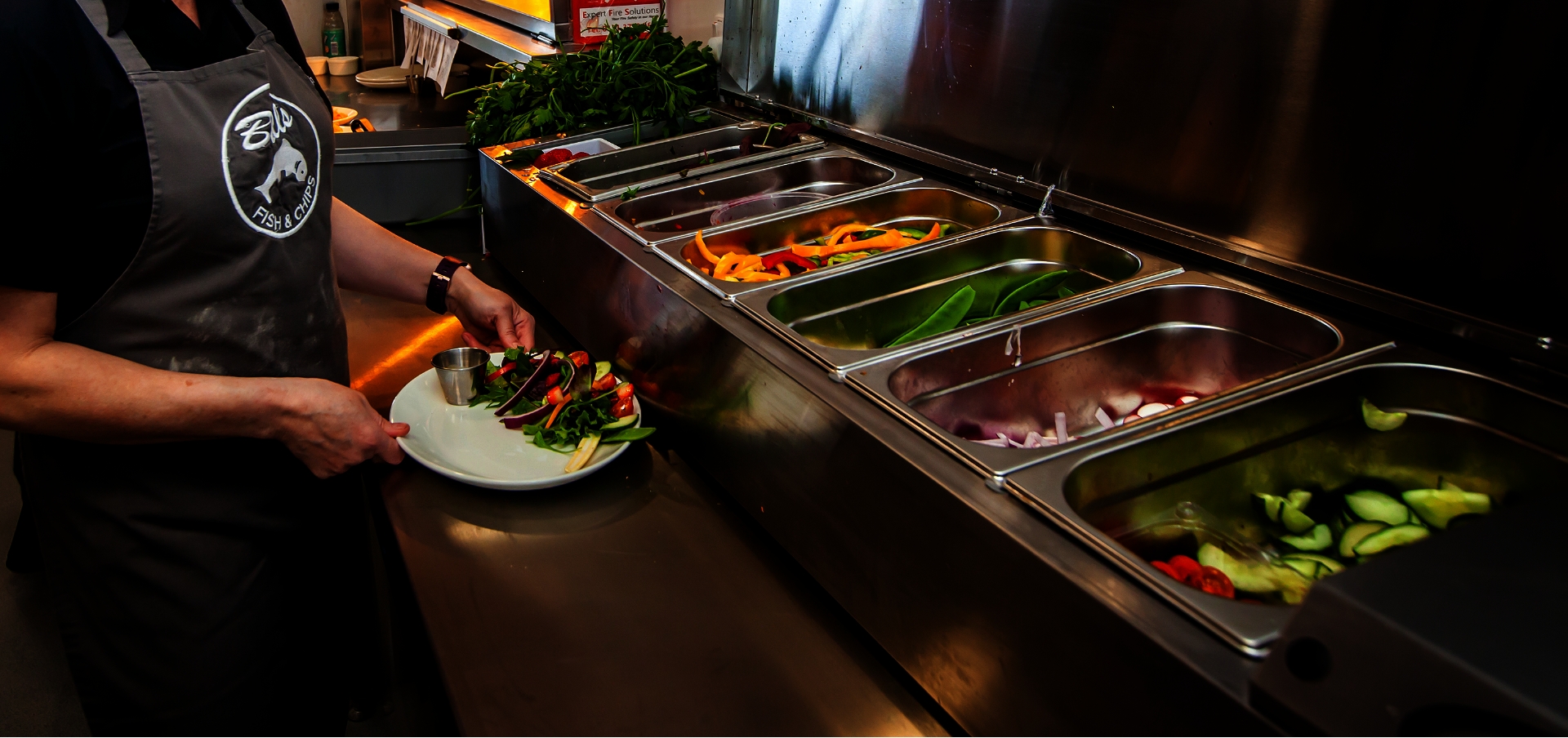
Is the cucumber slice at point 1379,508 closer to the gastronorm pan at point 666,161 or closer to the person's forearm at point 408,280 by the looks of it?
the person's forearm at point 408,280

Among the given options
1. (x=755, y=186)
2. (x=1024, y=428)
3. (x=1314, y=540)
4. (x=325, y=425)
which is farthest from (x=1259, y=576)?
(x=755, y=186)

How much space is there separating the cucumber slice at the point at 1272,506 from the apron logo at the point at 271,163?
4.34 ft

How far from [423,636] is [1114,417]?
1.04m

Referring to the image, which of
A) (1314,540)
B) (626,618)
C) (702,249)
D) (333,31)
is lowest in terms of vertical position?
(626,618)

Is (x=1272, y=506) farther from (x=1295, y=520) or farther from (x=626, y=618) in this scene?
(x=626, y=618)

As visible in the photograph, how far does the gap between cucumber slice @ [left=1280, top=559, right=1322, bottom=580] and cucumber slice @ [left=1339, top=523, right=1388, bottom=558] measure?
57mm

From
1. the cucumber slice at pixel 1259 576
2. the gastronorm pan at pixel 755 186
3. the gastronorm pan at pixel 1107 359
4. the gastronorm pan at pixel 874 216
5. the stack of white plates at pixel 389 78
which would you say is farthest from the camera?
the stack of white plates at pixel 389 78

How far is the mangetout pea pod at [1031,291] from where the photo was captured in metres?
1.51

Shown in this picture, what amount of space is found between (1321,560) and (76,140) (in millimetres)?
1468

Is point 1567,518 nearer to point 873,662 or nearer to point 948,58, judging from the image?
point 873,662

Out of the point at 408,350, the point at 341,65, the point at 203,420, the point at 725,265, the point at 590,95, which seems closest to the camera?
the point at 203,420

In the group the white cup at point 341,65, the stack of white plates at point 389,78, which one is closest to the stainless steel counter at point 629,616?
the stack of white plates at point 389,78

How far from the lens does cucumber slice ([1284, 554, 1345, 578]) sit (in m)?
1.02

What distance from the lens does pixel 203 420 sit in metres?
1.21
